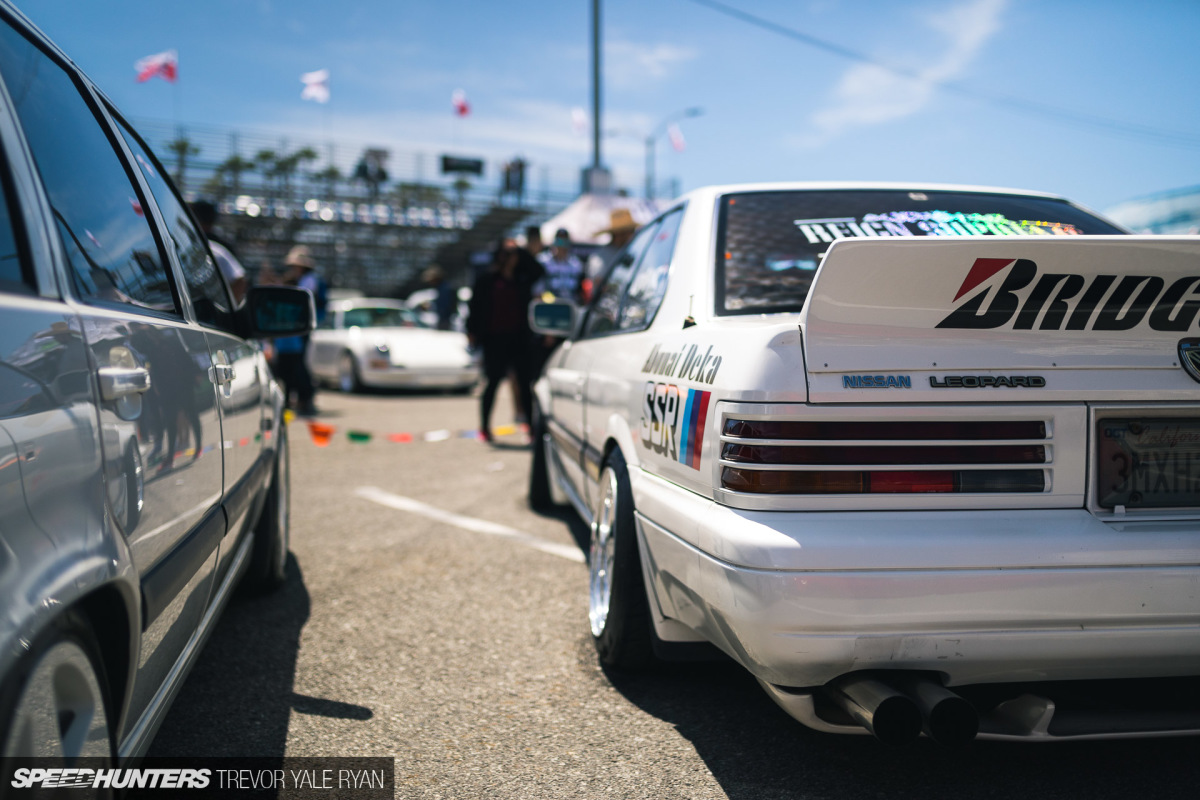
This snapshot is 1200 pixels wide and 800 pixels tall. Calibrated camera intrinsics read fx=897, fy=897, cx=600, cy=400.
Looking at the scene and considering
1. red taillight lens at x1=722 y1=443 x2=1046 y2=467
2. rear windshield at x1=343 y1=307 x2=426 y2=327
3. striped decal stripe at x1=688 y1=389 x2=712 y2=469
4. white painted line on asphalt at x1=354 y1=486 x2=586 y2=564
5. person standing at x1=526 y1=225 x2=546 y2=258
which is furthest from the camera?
rear windshield at x1=343 y1=307 x2=426 y2=327

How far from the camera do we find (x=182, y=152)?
26422mm

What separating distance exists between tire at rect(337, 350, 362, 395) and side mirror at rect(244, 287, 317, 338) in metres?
9.59

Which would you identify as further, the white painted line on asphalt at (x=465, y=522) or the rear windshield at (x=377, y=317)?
the rear windshield at (x=377, y=317)

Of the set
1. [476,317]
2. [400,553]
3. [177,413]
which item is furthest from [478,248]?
[177,413]

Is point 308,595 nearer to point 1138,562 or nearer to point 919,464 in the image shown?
point 919,464

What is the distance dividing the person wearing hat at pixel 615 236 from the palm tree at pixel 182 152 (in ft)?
72.2

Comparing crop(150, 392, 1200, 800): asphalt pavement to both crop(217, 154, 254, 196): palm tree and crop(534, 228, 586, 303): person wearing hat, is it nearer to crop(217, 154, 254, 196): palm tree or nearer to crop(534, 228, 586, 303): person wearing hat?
crop(534, 228, 586, 303): person wearing hat

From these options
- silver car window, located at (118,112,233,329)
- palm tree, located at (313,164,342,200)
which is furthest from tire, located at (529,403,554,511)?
palm tree, located at (313,164,342,200)

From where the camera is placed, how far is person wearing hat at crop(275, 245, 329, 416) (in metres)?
9.35

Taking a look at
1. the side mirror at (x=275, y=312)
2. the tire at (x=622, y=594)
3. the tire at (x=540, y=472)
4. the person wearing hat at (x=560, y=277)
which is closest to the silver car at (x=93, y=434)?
the side mirror at (x=275, y=312)

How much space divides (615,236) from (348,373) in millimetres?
6913

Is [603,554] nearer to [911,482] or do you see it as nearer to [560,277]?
[911,482]

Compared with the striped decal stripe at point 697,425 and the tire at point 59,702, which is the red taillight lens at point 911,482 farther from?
the tire at point 59,702

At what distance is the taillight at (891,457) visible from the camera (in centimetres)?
178
